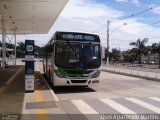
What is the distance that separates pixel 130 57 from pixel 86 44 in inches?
3723

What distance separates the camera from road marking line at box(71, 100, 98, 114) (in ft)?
38.1

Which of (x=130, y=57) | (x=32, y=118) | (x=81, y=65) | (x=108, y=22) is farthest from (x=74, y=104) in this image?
(x=130, y=57)

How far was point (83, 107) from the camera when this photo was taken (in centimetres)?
1256

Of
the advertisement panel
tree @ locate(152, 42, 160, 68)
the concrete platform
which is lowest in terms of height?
the concrete platform

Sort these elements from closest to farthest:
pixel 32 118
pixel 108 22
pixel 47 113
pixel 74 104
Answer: pixel 32 118
pixel 47 113
pixel 74 104
pixel 108 22

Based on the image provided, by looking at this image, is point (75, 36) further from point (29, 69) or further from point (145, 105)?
point (145, 105)

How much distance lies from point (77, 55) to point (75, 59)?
0.22m

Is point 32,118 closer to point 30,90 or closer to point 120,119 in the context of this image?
point 120,119

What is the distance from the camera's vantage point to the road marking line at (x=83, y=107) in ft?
38.1

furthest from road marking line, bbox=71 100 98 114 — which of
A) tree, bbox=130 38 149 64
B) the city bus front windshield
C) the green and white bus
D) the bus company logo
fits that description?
tree, bbox=130 38 149 64

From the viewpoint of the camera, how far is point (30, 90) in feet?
52.6

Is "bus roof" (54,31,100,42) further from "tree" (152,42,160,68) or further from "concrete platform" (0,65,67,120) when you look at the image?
"tree" (152,42,160,68)

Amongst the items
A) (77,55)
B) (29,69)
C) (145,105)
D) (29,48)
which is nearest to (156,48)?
(77,55)

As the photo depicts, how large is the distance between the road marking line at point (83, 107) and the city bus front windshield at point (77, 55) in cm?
406
